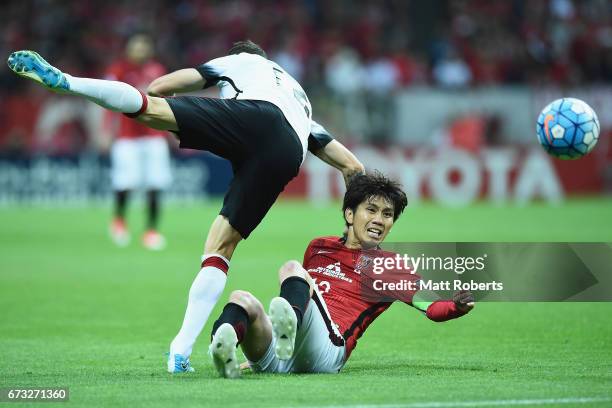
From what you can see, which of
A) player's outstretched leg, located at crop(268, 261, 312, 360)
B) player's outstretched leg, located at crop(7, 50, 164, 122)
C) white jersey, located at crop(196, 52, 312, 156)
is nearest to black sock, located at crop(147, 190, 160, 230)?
white jersey, located at crop(196, 52, 312, 156)

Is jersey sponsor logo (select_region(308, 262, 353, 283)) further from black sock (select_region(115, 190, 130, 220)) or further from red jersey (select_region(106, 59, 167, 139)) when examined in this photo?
black sock (select_region(115, 190, 130, 220))

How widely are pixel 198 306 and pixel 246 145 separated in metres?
0.94

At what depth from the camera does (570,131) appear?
7.77 meters

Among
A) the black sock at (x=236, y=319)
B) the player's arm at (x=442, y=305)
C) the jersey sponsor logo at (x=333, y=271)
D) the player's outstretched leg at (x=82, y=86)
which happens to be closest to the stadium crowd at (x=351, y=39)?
the jersey sponsor logo at (x=333, y=271)

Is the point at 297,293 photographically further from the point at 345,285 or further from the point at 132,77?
the point at 132,77

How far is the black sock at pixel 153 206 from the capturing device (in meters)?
14.7

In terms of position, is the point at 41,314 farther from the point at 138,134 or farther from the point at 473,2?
the point at 473,2

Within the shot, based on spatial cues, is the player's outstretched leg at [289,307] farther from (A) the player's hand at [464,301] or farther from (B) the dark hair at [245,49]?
(B) the dark hair at [245,49]

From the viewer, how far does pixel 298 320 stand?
220 inches

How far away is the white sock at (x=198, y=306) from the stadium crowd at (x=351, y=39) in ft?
55.8

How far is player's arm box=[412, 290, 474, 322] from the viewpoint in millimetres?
5637

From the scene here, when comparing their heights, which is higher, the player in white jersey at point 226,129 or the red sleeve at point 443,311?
the player in white jersey at point 226,129

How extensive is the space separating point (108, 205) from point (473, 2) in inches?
424

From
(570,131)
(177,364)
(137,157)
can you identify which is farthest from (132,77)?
(177,364)
